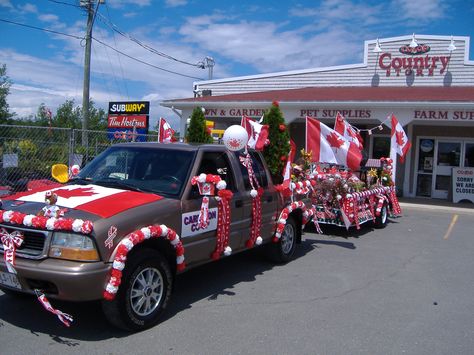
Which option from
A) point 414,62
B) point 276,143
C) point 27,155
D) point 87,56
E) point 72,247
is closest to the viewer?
point 72,247

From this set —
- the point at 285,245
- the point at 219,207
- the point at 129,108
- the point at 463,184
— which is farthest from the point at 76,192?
the point at 129,108

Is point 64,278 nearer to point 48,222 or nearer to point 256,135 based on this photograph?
point 48,222

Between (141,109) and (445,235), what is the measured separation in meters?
15.9

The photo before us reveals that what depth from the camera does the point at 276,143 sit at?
12352 mm

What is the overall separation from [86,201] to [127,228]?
525mm

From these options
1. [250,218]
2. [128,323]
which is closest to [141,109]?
[250,218]

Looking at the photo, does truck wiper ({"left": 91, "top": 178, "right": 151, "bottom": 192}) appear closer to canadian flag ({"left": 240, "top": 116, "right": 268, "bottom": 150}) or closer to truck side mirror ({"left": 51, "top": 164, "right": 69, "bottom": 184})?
truck side mirror ({"left": 51, "top": 164, "right": 69, "bottom": 184})

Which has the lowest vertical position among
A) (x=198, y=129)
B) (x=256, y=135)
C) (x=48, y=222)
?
(x=48, y=222)

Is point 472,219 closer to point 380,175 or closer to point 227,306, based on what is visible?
point 380,175

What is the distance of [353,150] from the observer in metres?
9.55

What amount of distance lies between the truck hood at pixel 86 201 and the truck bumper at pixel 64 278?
17.0 inches

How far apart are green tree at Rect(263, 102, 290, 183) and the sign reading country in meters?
11.5

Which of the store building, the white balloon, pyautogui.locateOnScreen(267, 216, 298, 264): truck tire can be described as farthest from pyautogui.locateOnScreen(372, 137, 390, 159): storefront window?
the white balloon

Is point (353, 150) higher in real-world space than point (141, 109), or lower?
lower
